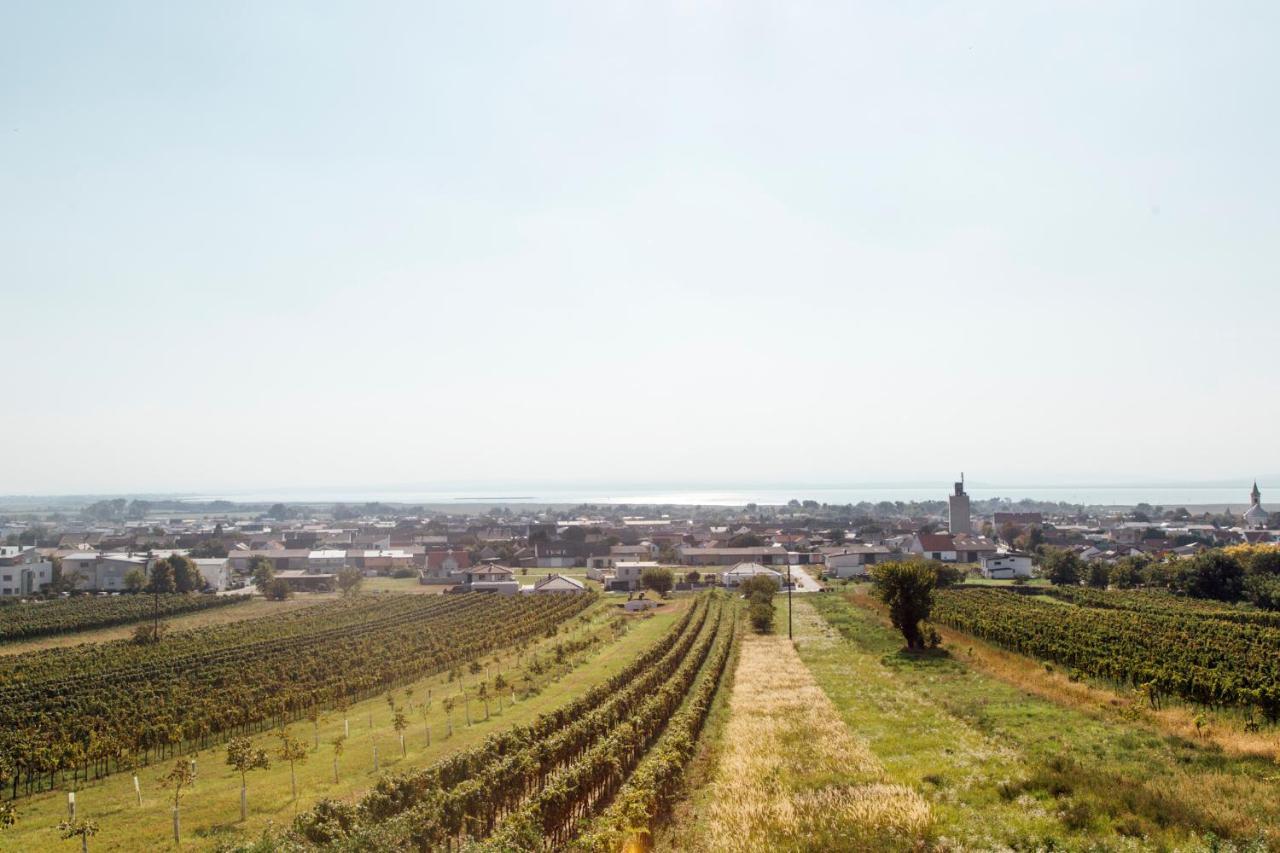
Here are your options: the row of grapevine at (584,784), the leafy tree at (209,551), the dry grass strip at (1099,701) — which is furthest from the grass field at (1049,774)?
the leafy tree at (209,551)

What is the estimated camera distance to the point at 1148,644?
4272 centimetres

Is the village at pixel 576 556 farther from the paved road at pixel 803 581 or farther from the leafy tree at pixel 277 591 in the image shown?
the leafy tree at pixel 277 591

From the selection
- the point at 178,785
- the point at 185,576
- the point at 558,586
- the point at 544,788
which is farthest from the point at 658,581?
the point at 178,785

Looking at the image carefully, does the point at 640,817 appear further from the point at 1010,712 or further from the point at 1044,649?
the point at 1044,649

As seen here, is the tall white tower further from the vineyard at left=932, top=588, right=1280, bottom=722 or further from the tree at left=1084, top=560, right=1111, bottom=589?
the vineyard at left=932, top=588, right=1280, bottom=722

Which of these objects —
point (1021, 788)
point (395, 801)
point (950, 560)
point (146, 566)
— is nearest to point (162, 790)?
point (395, 801)

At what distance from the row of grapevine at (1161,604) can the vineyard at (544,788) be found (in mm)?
48471

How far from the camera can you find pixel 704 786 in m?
21.3

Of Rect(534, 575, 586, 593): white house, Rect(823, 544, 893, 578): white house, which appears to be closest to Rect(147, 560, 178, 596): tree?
Rect(534, 575, 586, 593): white house

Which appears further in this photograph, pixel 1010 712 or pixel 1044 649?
pixel 1044 649

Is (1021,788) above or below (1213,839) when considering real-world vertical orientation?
below

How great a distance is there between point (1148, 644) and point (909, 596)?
1229 cm

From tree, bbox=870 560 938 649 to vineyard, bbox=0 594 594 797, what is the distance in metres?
22.1

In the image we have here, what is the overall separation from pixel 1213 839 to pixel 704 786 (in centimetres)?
1122
